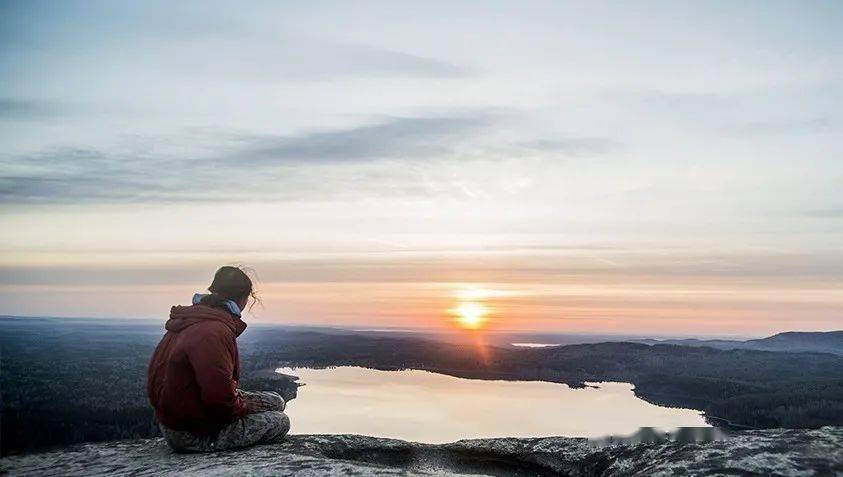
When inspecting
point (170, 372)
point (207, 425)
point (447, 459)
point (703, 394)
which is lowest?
point (703, 394)

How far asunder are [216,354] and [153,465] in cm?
151

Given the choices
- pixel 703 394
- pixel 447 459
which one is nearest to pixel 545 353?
pixel 703 394

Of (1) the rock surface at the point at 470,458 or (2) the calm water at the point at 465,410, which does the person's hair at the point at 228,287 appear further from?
(2) the calm water at the point at 465,410

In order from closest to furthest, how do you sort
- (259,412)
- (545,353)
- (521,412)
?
(259,412)
(521,412)
(545,353)

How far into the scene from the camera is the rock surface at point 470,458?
19.3ft

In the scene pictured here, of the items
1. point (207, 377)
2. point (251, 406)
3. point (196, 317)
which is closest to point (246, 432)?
point (251, 406)

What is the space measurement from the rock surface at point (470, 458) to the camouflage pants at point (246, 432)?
0.57ft

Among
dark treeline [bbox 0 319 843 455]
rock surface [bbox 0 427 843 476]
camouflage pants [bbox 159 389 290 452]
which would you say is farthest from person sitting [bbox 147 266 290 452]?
dark treeline [bbox 0 319 843 455]

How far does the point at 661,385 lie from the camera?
111375 millimetres

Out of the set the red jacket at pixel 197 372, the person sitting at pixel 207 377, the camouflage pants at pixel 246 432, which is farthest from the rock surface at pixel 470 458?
the red jacket at pixel 197 372

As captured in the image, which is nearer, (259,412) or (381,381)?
(259,412)

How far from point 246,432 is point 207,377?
124 cm

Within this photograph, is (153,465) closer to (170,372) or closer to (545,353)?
(170,372)

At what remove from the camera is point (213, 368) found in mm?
7062
